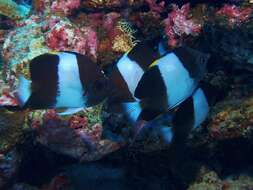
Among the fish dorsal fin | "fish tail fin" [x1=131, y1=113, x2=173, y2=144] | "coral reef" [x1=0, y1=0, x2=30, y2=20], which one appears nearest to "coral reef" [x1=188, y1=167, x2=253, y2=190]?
"fish tail fin" [x1=131, y1=113, x2=173, y2=144]

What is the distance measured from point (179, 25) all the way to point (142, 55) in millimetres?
2038

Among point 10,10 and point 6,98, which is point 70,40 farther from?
point 10,10

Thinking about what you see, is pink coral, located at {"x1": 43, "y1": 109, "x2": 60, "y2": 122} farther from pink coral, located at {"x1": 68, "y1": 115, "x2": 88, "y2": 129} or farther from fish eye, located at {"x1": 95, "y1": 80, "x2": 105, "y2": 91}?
fish eye, located at {"x1": 95, "y1": 80, "x2": 105, "y2": 91}

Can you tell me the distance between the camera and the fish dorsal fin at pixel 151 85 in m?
2.49

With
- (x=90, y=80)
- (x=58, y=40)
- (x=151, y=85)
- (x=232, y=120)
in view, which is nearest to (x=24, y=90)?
(x=90, y=80)

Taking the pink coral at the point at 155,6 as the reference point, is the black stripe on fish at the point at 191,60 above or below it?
below

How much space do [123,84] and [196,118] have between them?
84 cm

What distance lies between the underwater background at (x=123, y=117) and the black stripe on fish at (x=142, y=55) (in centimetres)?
73

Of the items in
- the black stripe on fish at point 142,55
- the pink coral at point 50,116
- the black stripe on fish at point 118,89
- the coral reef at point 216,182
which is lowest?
the coral reef at point 216,182

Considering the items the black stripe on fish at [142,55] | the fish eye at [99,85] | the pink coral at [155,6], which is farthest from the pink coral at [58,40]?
the fish eye at [99,85]

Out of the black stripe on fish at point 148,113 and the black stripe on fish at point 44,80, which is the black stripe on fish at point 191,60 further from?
the black stripe on fish at point 44,80

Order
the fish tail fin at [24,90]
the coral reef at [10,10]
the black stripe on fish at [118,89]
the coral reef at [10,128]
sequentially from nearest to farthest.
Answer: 1. the fish tail fin at [24,90]
2. the black stripe on fish at [118,89]
3. the coral reef at [10,128]
4. the coral reef at [10,10]

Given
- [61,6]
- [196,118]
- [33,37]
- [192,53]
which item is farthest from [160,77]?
[61,6]

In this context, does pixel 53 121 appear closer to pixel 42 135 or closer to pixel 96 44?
pixel 42 135
